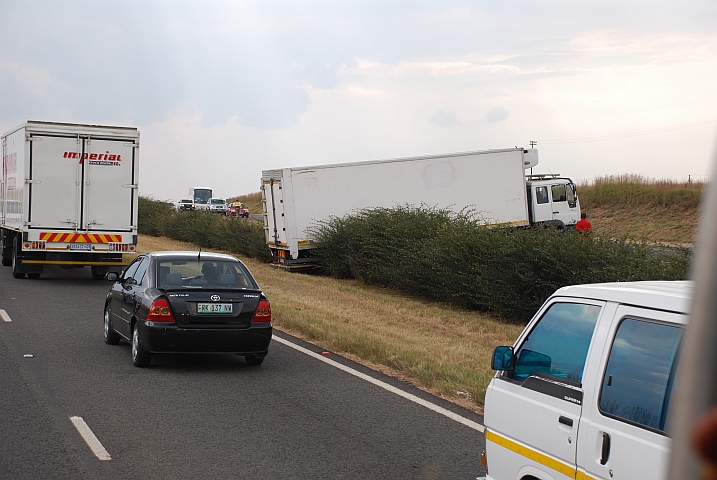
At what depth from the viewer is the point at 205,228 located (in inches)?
1444

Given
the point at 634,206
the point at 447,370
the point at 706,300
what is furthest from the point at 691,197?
the point at 706,300

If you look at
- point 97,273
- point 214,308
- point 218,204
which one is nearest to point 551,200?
point 97,273

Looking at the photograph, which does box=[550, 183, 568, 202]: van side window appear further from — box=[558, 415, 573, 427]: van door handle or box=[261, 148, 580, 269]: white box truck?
box=[558, 415, 573, 427]: van door handle

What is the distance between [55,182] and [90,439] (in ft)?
48.5

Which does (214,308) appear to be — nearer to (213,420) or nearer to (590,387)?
(213,420)

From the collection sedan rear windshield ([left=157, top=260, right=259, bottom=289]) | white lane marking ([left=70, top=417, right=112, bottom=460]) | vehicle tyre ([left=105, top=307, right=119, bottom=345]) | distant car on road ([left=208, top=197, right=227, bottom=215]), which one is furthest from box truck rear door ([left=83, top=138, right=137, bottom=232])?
distant car on road ([left=208, top=197, right=227, bottom=215])

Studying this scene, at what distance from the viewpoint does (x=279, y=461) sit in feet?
20.9

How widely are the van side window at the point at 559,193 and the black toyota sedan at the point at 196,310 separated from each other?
2188 centimetres

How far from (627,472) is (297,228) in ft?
72.2

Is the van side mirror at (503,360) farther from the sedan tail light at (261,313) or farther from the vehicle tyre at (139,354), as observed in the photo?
the vehicle tyre at (139,354)

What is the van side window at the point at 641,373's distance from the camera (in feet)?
11.8

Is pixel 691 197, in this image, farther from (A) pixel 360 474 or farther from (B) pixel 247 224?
(A) pixel 360 474

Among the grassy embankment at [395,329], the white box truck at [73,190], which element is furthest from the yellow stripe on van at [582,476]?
the white box truck at [73,190]

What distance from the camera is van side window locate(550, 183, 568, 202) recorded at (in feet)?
101
